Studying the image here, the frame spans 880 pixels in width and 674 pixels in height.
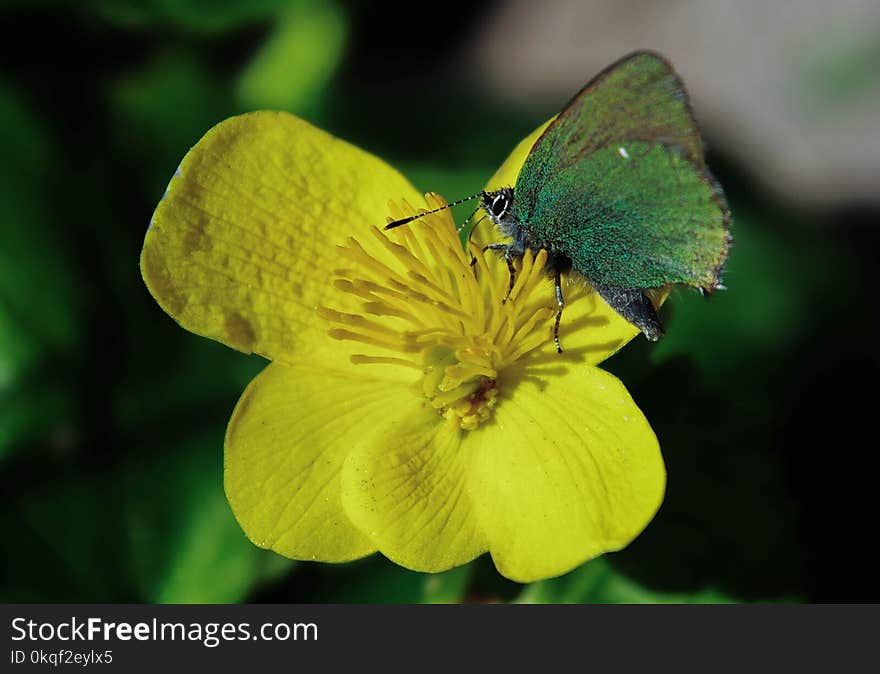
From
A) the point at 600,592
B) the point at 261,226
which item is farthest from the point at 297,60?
the point at 600,592

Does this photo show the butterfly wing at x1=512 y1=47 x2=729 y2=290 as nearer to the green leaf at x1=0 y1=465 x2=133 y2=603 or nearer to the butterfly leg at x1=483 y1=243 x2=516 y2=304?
the butterfly leg at x1=483 y1=243 x2=516 y2=304

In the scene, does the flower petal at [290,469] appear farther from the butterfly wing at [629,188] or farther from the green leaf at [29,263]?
the green leaf at [29,263]

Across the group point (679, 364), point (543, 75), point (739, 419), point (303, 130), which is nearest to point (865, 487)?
point (739, 419)

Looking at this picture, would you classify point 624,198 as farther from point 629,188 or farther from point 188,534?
point 188,534

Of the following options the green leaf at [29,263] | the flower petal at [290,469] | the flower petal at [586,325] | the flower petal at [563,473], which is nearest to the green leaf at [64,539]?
the green leaf at [29,263]

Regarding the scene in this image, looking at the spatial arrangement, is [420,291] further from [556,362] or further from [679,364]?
[679,364]

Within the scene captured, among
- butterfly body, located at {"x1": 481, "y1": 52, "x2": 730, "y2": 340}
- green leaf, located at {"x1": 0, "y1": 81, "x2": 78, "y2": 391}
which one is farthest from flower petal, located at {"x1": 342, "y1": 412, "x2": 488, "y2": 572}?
green leaf, located at {"x1": 0, "y1": 81, "x2": 78, "y2": 391}

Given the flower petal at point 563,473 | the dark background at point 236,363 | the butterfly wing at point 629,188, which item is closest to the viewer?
the butterfly wing at point 629,188
